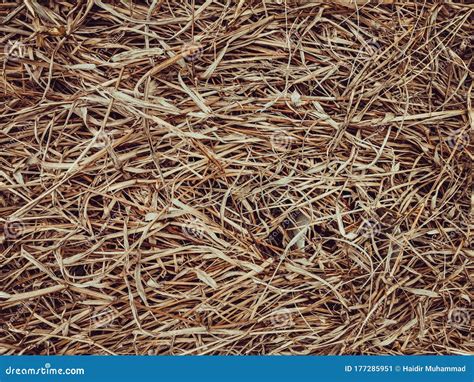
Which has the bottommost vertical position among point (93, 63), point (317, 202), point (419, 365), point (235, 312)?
point (419, 365)

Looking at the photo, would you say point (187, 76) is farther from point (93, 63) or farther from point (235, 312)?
point (235, 312)

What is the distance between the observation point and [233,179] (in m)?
1.10

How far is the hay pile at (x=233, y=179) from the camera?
108 centimetres

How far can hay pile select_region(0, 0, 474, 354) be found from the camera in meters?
1.08

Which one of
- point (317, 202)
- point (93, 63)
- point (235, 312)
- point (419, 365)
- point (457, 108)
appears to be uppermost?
point (93, 63)

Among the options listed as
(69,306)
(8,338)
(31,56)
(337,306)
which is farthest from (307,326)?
(31,56)

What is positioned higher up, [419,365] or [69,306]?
[69,306]

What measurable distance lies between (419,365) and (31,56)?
1.07m

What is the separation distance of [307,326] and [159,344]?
12.7 inches

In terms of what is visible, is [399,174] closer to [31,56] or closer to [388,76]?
[388,76]

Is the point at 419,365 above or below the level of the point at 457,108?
below

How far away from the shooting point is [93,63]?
1080 millimetres

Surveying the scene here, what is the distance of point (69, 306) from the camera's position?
1.10 meters

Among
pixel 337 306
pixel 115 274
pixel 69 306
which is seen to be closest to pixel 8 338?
pixel 69 306
